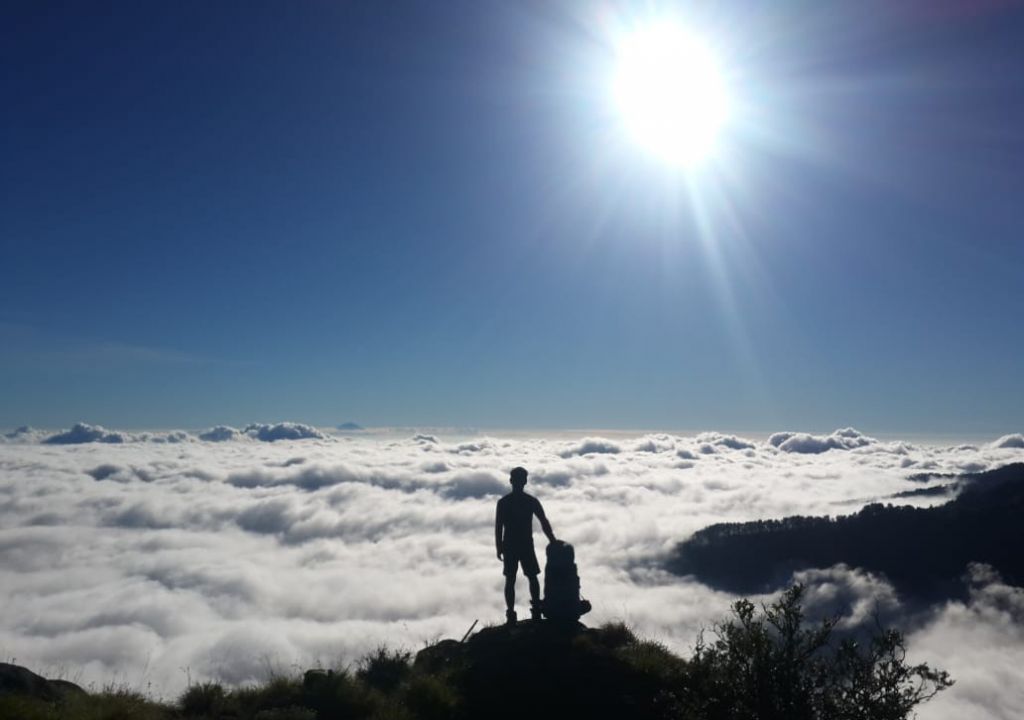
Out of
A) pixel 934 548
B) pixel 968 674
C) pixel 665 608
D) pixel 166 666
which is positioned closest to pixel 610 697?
pixel 166 666

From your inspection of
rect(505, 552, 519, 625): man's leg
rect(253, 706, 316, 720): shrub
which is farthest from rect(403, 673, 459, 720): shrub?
rect(505, 552, 519, 625): man's leg

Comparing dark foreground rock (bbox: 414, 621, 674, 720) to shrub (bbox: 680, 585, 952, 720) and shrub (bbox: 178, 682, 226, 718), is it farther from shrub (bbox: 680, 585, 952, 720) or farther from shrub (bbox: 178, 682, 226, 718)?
shrub (bbox: 178, 682, 226, 718)

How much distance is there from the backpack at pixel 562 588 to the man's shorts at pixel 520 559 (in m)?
0.42

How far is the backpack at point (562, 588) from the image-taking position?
43.4ft

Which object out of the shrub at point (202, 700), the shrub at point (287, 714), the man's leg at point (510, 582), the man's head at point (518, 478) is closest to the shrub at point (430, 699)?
the shrub at point (287, 714)

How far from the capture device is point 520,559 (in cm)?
1395

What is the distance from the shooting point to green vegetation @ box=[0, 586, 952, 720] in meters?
7.49

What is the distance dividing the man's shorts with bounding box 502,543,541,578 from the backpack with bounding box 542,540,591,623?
424 mm

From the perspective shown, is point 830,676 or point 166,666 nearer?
point 830,676

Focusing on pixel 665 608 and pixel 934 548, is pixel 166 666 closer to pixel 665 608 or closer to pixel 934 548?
pixel 665 608

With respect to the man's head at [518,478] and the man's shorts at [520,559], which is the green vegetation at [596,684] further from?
the man's head at [518,478]

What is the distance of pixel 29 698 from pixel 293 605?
686 feet

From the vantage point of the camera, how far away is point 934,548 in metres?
200

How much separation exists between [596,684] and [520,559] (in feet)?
13.3
